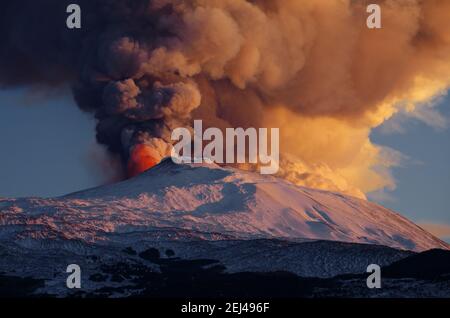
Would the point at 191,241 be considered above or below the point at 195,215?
below

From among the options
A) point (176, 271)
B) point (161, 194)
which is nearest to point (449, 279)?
point (176, 271)

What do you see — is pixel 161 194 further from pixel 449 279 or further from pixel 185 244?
pixel 449 279

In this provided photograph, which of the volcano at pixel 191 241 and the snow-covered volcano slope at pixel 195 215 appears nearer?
the volcano at pixel 191 241

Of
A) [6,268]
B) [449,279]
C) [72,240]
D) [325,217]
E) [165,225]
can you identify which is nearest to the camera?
[449,279]

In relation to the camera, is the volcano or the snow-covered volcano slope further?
the snow-covered volcano slope

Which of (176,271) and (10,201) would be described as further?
(10,201)

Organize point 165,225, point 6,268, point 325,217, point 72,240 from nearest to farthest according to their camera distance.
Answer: point 6,268 < point 72,240 < point 165,225 < point 325,217

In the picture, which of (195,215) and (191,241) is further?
(195,215)
